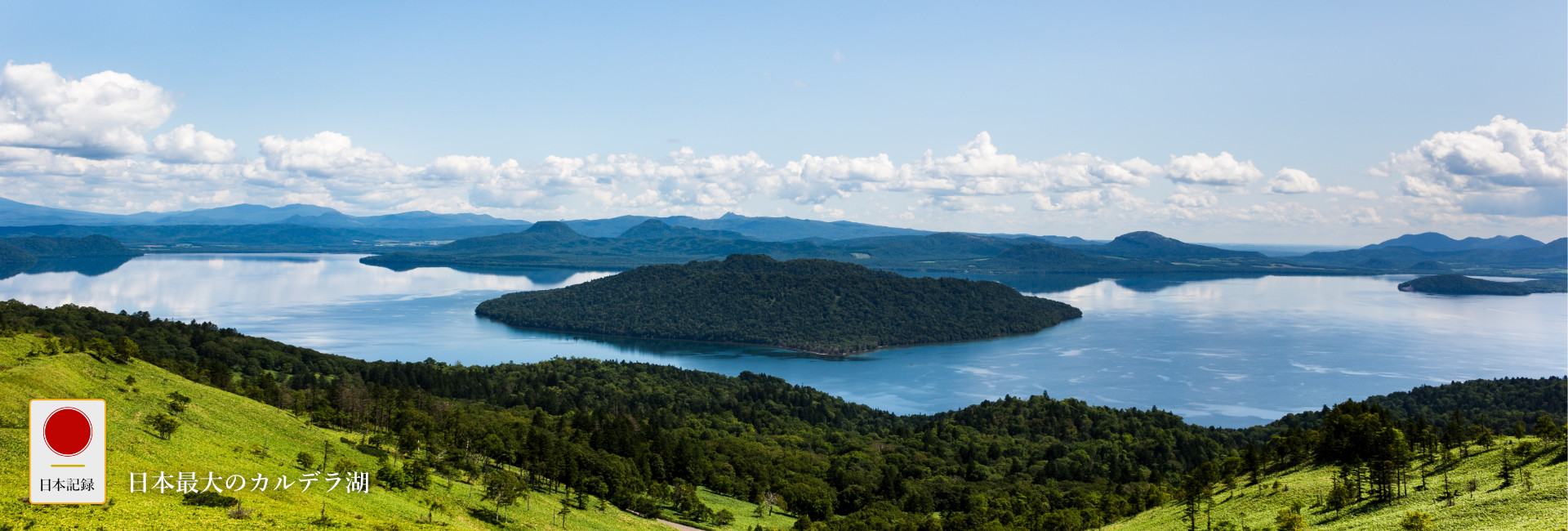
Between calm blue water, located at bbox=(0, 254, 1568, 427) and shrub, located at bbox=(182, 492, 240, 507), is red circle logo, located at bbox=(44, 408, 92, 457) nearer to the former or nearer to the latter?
shrub, located at bbox=(182, 492, 240, 507)

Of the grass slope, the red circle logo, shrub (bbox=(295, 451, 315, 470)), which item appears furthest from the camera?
shrub (bbox=(295, 451, 315, 470))

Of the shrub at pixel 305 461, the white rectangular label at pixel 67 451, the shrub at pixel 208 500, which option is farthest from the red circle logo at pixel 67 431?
the shrub at pixel 305 461

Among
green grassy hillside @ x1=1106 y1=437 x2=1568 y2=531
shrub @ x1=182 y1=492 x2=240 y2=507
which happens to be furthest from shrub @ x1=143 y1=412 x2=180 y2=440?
green grassy hillside @ x1=1106 y1=437 x2=1568 y2=531

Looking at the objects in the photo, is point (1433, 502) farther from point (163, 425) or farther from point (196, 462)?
point (163, 425)

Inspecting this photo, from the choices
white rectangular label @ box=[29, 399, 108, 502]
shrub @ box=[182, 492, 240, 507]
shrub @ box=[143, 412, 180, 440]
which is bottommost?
shrub @ box=[182, 492, 240, 507]

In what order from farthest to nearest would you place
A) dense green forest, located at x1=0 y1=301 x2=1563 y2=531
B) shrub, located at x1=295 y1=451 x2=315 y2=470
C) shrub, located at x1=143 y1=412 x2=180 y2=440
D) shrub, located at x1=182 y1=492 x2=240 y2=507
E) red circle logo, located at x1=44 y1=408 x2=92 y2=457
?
dense green forest, located at x1=0 y1=301 x2=1563 y2=531 < shrub, located at x1=295 y1=451 x2=315 y2=470 < shrub, located at x1=143 y1=412 x2=180 y2=440 < shrub, located at x1=182 y1=492 x2=240 y2=507 < red circle logo, located at x1=44 y1=408 x2=92 y2=457

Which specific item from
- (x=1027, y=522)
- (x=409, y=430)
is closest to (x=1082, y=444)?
(x=1027, y=522)

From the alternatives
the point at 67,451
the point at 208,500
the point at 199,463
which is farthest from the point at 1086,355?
the point at 67,451
